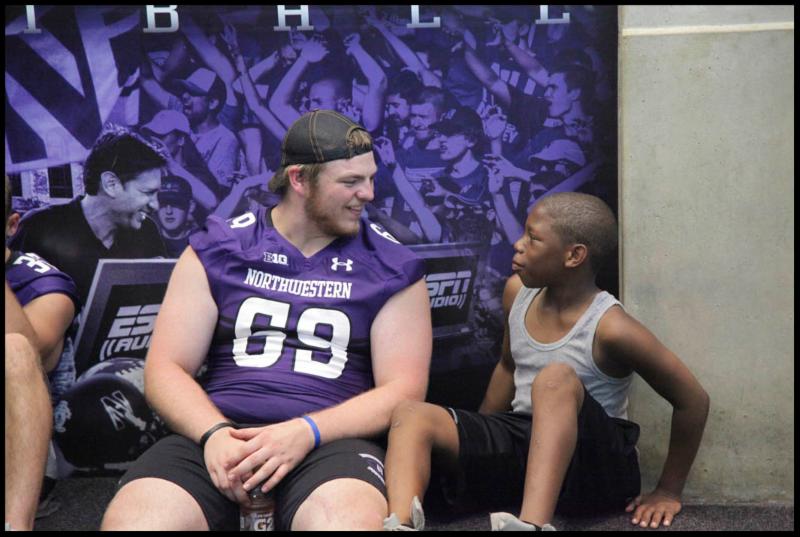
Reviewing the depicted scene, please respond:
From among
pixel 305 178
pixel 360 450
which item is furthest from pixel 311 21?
pixel 360 450

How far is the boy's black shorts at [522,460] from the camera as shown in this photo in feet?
11.0

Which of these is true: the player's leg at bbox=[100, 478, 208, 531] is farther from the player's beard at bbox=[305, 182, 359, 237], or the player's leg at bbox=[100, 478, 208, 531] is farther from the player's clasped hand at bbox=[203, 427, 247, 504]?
the player's beard at bbox=[305, 182, 359, 237]

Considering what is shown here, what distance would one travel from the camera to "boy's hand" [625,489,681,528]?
351 cm

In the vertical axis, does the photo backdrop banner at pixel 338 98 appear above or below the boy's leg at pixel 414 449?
above

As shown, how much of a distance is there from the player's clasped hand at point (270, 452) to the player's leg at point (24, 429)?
626mm

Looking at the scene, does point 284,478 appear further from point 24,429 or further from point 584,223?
point 584,223

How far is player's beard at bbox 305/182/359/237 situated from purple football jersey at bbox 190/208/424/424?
0.28 ft

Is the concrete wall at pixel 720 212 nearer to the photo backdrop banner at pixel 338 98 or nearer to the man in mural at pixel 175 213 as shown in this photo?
the photo backdrop banner at pixel 338 98

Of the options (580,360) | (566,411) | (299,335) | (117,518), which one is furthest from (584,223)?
(117,518)

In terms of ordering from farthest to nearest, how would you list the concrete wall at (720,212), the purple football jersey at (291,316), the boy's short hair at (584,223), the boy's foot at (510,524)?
the concrete wall at (720,212)
the boy's short hair at (584,223)
the purple football jersey at (291,316)
the boy's foot at (510,524)

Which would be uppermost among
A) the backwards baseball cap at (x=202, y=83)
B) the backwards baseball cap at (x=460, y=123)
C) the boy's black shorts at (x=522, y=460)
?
the backwards baseball cap at (x=202, y=83)

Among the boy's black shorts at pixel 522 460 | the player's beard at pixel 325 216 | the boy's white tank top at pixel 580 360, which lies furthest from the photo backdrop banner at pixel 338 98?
the boy's black shorts at pixel 522 460

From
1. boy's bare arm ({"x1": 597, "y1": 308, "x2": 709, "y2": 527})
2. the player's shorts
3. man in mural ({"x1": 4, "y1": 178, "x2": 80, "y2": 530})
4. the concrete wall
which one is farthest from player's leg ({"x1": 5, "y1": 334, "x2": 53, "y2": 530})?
the concrete wall

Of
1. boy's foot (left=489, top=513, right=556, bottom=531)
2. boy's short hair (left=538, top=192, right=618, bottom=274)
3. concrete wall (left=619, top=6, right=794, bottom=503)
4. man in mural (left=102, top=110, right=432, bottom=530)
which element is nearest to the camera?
boy's foot (left=489, top=513, right=556, bottom=531)
